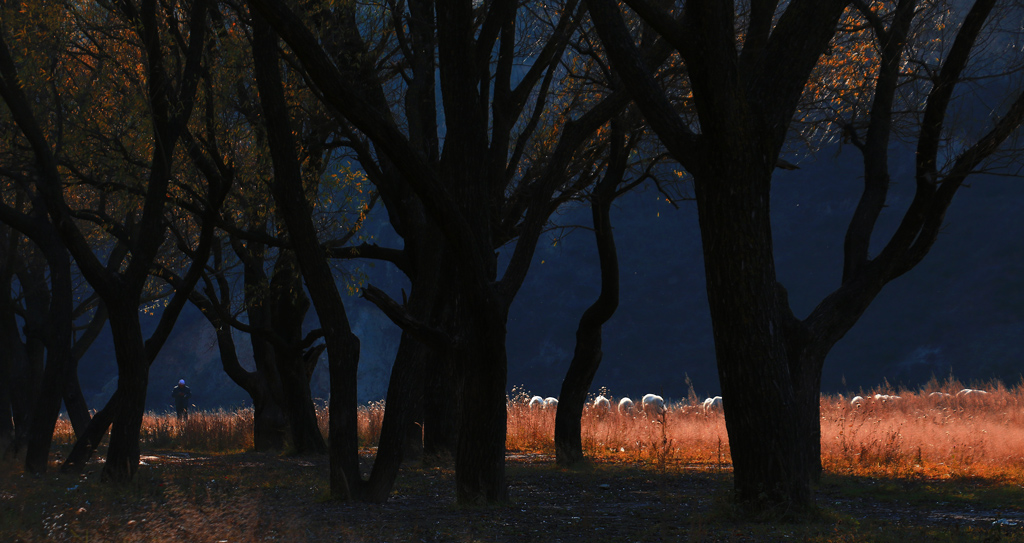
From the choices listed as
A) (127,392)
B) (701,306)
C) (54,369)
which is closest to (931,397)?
(127,392)

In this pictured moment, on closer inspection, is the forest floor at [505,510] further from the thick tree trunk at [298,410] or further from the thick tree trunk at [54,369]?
the thick tree trunk at [298,410]

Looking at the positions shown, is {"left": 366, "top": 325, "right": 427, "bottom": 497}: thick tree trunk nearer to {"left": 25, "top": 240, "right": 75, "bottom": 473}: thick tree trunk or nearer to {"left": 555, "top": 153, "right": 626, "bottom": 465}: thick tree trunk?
{"left": 555, "top": 153, "right": 626, "bottom": 465}: thick tree trunk

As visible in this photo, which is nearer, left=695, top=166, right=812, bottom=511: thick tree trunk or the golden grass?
left=695, top=166, right=812, bottom=511: thick tree trunk

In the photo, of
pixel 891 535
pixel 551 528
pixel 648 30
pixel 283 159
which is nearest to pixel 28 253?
pixel 283 159

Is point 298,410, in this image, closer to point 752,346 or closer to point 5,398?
point 5,398

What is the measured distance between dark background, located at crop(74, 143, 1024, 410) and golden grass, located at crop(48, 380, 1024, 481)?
35.8 meters

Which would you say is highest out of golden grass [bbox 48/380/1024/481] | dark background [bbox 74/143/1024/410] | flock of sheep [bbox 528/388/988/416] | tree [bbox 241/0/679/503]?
dark background [bbox 74/143/1024/410]

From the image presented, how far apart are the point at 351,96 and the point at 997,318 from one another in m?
59.4

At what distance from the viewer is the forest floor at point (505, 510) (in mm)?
5660

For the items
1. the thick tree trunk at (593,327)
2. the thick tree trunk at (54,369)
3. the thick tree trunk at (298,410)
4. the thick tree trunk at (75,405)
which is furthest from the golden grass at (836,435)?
the thick tree trunk at (54,369)

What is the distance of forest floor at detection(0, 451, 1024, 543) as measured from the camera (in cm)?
566

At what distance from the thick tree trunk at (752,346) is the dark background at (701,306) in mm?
49646

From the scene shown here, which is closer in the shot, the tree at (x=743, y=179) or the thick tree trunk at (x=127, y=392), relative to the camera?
the tree at (x=743, y=179)

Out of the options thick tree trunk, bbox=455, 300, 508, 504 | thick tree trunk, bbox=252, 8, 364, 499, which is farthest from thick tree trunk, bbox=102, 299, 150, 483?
thick tree trunk, bbox=455, 300, 508, 504
